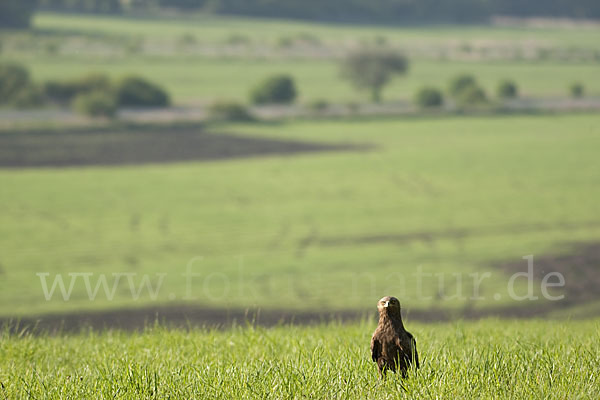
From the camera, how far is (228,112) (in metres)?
69.9

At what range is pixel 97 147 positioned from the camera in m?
56.6

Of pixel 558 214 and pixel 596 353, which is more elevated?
pixel 596 353

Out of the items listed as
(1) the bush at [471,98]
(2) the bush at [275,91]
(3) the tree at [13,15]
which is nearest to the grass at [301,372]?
(1) the bush at [471,98]

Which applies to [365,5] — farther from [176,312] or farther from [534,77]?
[176,312]

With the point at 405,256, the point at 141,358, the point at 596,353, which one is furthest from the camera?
the point at 405,256

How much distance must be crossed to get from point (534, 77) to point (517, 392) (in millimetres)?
103762

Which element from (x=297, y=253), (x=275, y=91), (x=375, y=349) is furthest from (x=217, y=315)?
(x=275, y=91)

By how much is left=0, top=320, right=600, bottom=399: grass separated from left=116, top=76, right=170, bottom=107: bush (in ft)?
230

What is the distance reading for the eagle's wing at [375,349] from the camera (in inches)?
229

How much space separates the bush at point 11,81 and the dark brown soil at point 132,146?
54.1 feet

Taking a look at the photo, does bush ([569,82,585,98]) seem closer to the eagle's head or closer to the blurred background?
the blurred background

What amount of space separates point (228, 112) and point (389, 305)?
213ft

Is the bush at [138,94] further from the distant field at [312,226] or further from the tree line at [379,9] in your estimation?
the tree line at [379,9]

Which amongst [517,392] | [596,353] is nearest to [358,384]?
[517,392]
